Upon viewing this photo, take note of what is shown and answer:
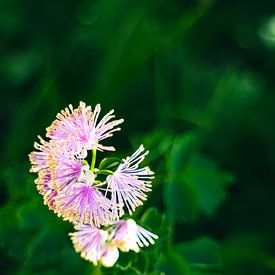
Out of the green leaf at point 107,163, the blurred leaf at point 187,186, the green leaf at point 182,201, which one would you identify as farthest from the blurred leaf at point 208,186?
the green leaf at point 107,163

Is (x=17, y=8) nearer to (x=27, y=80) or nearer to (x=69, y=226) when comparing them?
(x=27, y=80)

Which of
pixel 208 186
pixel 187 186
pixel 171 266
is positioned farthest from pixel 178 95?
pixel 171 266

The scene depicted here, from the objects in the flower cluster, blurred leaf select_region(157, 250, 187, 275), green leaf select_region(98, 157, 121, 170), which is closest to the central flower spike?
the flower cluster

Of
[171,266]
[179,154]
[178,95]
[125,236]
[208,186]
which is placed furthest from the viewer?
[178,95]

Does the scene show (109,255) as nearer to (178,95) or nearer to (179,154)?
(179,154)

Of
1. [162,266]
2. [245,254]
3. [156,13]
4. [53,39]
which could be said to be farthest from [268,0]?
[162,266]
